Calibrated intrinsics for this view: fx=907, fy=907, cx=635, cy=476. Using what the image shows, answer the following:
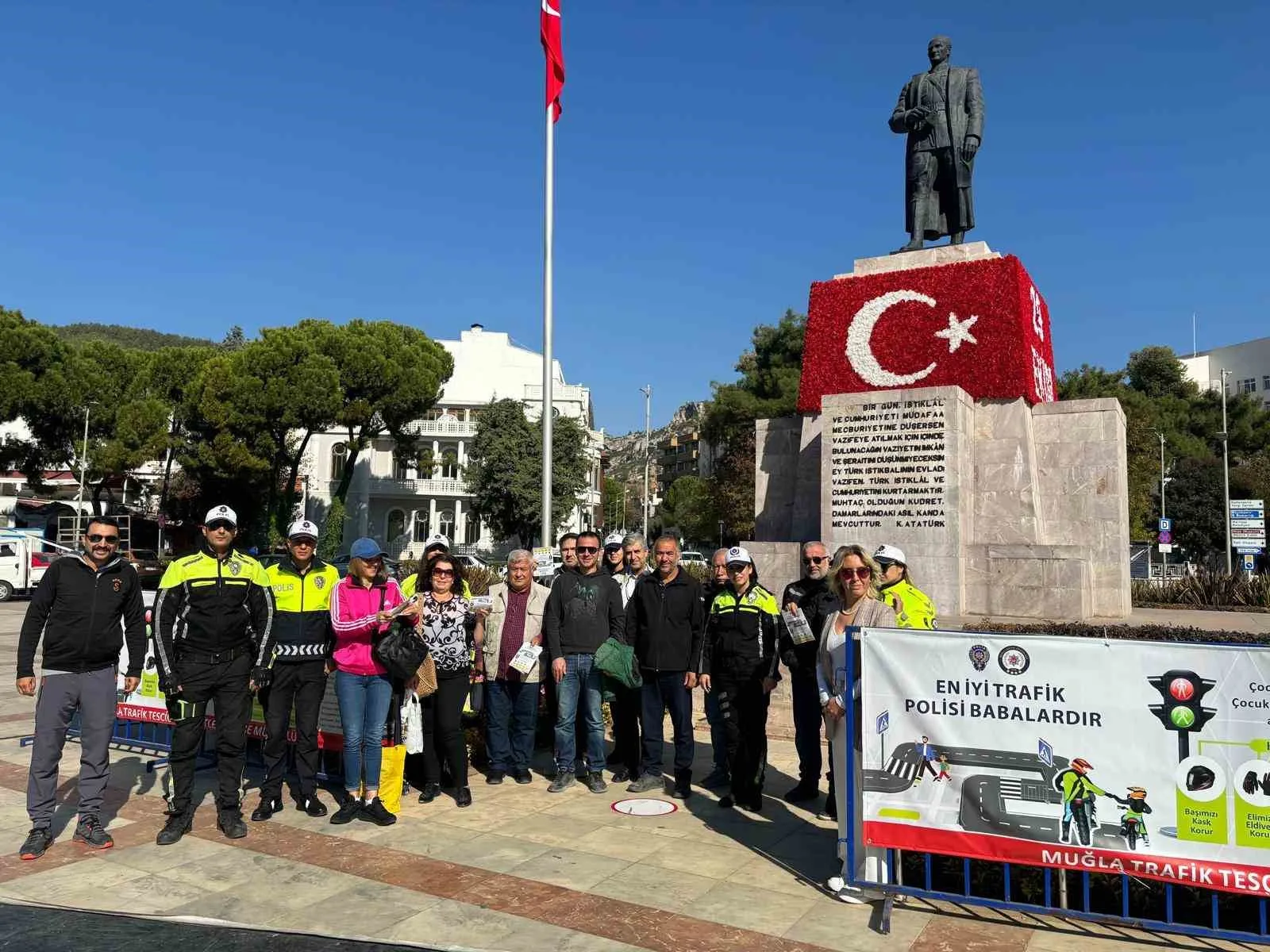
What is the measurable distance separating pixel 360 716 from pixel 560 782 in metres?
1.44

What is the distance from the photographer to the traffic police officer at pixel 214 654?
509 centimetres

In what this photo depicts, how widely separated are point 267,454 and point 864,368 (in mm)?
27829

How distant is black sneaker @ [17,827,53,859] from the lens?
186 inches

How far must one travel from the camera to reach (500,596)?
648 cm

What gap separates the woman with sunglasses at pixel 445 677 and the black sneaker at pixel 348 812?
0.49 meters

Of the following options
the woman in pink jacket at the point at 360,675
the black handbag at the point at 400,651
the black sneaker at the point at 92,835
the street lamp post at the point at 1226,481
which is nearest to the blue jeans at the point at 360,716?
the woman in pink jacket at the point at 360,675

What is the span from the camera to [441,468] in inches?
1903

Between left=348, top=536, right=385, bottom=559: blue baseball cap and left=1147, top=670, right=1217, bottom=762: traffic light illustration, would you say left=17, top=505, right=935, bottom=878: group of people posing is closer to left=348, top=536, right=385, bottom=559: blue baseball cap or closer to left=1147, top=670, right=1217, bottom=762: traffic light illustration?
left=348, top=536, right=385, bottom=559: blue baseball cap

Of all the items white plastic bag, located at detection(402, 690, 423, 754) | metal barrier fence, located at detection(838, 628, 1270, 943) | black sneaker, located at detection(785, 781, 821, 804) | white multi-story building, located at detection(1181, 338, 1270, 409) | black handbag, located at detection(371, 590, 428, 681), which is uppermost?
white multi-story building, located at detection(1181, 338, 1270, 409)

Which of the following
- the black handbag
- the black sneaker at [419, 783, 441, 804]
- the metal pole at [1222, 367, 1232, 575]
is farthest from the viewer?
the metal pole at [1222, 367, 1232, 575]

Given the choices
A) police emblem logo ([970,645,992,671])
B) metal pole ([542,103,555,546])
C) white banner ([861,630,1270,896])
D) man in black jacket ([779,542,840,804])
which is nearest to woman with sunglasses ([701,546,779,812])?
man in black jacket ([779,542,840,804])

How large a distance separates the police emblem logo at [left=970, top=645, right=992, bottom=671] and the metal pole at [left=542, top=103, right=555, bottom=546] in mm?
8578

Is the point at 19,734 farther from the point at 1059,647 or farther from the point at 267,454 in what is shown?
the point at 267,454

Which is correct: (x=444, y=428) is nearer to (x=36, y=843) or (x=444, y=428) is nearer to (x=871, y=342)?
(x=871, y=342)
